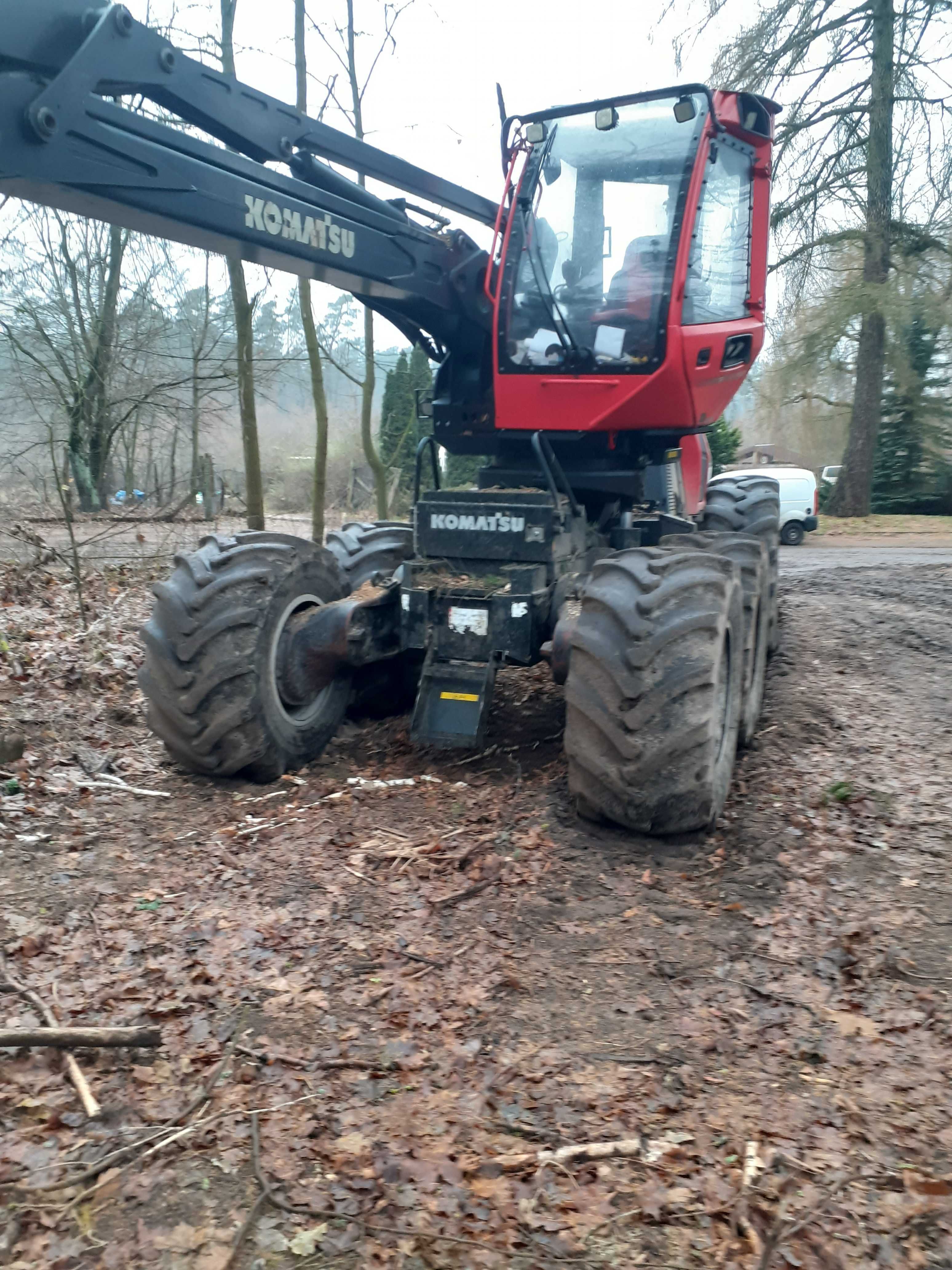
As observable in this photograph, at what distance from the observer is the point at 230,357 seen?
13.5 metres

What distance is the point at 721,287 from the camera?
245 inches

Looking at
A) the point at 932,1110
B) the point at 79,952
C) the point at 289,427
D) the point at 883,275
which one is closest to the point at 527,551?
the point at 79,952

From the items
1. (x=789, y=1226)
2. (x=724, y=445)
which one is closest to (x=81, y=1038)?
(x=789, y=1226)

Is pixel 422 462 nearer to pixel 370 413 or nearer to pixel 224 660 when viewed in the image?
pixel 224 660

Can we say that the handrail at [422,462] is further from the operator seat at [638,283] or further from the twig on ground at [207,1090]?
the twig on ground at [207,1090]

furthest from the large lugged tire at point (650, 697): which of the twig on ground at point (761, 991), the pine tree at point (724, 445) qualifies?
the pine tree at point (724, 445)

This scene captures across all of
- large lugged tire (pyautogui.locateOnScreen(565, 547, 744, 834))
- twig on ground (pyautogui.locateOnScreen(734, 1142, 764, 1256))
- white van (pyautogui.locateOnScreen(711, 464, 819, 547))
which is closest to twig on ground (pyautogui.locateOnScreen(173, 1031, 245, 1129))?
twig on ground (pyautogui.locateOnScreen(734, 1142, 764, 1256))

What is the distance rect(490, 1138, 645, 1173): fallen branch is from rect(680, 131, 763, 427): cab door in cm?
410

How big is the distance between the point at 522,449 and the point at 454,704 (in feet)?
5.79

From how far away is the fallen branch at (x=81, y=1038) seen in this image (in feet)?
10.3

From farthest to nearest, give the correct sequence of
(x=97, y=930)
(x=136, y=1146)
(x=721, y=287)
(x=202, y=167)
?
(x=721, y=287)
(x=202, y=167)
(x=97, y=930)
(x=136, y=1146)

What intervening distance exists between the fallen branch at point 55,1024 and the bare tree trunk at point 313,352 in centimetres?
1154

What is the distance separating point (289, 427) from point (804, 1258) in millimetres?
70596

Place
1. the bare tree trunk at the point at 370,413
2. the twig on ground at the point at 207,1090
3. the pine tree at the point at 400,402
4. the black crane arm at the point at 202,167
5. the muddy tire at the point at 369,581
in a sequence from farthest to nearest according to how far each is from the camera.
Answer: the pine tree at the point at 400,402 < the bare tree trunk at the point at 370,413 < the muddy tire at the point at 369,581 < the black crane arm at the point at 202,167 < the twig on ground at the point at 207,1090
